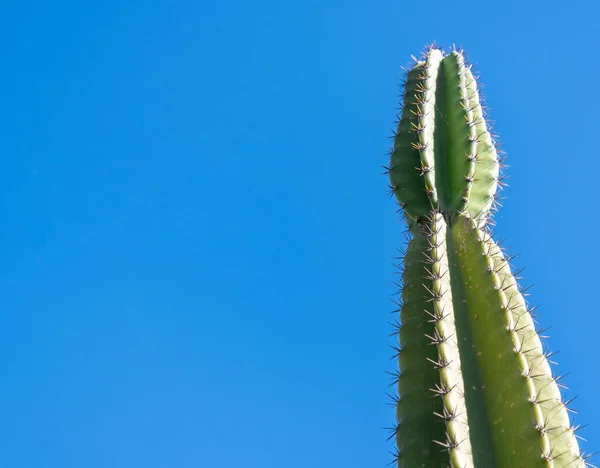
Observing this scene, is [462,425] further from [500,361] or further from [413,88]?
[413,88]

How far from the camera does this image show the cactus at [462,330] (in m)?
2.52

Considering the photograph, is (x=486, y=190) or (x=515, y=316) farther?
(x=486, y=190)

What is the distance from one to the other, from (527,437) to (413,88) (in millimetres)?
2683

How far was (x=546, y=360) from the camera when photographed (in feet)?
9.40

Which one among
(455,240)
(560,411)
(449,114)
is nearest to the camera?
(560,411)

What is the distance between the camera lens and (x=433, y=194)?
3727 millimetres

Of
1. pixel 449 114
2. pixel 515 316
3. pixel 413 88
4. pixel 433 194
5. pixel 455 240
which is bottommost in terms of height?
pixel 515 316

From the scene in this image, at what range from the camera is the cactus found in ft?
8.28

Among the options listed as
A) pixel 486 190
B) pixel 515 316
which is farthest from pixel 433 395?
pixel 486 190

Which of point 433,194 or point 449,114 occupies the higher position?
point 449,114

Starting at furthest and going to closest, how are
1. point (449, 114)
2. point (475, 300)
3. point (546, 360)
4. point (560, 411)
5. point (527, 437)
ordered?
point (449, 114), point (475, 300), point (546, 360), point (560, 411), point (527, 437)

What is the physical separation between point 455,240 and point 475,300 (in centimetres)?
52

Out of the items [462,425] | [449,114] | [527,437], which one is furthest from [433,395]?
[449,114]

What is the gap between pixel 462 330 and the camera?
293 cm
